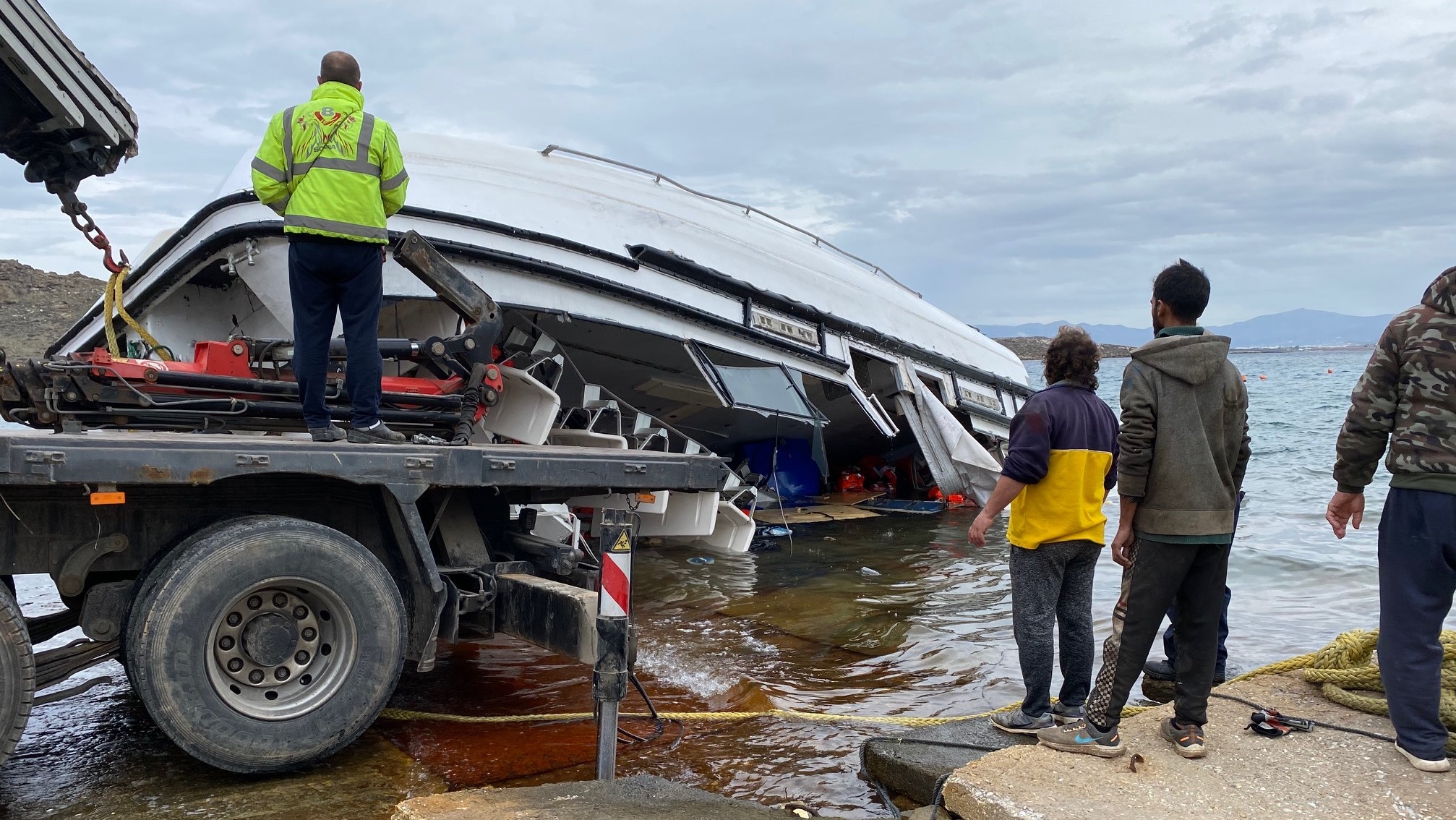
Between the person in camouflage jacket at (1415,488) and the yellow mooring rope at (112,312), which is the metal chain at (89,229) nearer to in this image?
the yellow mooring rope at (112,312)

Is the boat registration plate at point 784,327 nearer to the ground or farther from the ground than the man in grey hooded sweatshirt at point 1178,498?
farther from the ground

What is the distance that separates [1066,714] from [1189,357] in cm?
141

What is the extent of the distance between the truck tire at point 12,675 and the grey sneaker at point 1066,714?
3.32 m

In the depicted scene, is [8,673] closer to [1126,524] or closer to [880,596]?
[1126,524]

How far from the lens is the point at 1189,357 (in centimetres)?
328

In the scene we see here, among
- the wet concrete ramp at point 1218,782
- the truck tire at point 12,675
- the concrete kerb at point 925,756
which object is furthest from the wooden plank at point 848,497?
the truck tire at point 12,675

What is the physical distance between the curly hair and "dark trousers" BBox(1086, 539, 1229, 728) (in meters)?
0.70

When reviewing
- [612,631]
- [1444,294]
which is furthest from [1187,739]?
[612,631]

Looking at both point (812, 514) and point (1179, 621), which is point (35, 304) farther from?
point (1179, 621)

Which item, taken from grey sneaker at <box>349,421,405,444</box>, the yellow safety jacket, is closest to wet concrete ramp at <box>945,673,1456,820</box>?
grey sneaker at <box>349,421,405,444</box>

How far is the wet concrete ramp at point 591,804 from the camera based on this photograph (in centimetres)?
271

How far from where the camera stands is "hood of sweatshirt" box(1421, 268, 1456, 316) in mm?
3064

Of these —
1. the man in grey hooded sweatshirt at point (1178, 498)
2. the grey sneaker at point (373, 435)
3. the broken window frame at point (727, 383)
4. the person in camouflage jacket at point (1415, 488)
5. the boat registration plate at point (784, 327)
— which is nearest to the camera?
the person in camouflage jacket at point (1415, 488)

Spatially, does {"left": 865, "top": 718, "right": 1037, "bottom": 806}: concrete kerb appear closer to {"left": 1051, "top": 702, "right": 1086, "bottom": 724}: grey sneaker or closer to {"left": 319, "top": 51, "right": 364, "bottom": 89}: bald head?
{"left": 1051, "top": 702, "right": 1086, "bottom": 724}: grey sneaker
